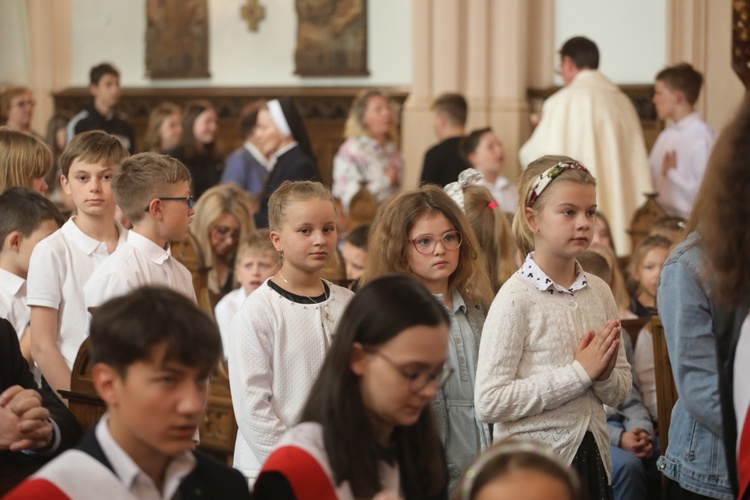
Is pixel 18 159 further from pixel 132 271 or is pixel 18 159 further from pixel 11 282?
pixel 132 271

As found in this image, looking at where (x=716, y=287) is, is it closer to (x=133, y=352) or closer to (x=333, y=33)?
(x=133, y=352)

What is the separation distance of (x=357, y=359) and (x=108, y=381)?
491 mm

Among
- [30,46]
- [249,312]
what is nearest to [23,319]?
[249,312]

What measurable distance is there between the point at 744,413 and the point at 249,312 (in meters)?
1.63

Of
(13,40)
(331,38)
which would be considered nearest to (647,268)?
(331,38)

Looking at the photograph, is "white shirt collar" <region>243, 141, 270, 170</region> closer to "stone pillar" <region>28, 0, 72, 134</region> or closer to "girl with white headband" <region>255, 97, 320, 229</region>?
"girl with white headband" <region>255, 97, 320, 229</region>

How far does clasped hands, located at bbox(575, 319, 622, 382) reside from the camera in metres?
3.36

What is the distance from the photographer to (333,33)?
1273 cm

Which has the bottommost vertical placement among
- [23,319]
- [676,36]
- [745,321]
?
[23,319]

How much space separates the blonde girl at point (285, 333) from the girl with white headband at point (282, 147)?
397 cm

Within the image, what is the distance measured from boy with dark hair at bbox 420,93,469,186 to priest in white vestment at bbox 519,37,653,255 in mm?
597

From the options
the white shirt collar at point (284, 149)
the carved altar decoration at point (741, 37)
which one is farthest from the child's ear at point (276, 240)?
the carved altar decoration at point (741, 37)

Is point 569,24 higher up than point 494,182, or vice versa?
point 569,24

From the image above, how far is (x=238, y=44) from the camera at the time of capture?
13.4 m
